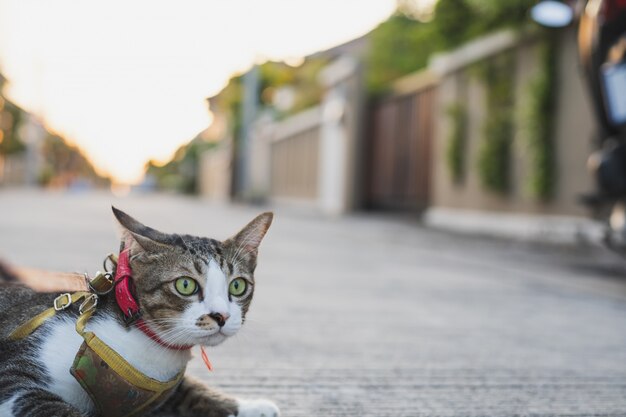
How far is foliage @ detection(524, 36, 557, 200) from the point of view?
8.18 meters

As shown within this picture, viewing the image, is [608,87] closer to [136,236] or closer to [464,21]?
[136,236]

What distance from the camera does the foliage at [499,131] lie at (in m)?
9.20

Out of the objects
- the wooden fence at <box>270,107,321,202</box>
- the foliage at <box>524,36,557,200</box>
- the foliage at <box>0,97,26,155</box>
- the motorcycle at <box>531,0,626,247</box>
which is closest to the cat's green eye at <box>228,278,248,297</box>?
the motorcycle at <box>531,0,626,247</box>

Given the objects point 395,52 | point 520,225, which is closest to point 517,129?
point 520,225

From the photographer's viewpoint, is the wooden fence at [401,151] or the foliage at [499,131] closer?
the foliage at [499,131]

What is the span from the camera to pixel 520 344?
2777mm

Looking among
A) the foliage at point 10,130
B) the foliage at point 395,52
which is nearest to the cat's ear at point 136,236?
the foliage at point 395,52

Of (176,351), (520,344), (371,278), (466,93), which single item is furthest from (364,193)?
(176,351)

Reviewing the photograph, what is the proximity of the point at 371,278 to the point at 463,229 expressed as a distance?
5.71 meters

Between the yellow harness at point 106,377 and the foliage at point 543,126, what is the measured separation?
742 centimetres

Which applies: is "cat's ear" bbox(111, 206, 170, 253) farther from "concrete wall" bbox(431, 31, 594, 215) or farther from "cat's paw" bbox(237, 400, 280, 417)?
"concrete wall" bbox(431, 31, 594, 215)

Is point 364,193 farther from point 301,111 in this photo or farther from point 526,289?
point 526,289

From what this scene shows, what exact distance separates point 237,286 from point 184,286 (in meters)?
0.12

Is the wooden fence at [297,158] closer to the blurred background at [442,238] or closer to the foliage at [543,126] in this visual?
the blurred background at [442,238]
